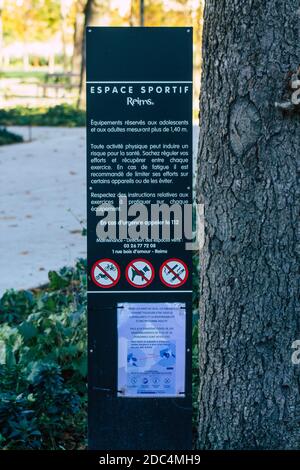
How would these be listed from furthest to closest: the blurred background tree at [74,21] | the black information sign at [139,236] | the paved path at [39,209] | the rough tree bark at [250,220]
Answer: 1. the blurred background tree at [74,21]
2. the paved path at [39,209]
3. the black information sign at [139,236]
4. the rough tree bark at [250,220]

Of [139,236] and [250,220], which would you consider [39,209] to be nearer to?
[139,236]

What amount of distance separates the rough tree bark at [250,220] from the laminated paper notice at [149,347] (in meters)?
0.13

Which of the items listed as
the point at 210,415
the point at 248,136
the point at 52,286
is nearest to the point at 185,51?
the point at 248,136

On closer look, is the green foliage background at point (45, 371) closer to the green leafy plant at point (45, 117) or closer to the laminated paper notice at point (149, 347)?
the laminated paper notice at point (149, 347)

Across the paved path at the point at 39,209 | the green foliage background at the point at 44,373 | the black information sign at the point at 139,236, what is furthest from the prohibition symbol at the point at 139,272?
the paved path at the point at 39,209

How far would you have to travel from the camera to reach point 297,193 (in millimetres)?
3943

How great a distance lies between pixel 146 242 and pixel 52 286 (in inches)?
129

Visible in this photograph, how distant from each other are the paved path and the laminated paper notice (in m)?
3.44

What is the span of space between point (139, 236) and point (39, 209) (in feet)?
25.6

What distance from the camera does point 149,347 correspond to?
417 cm

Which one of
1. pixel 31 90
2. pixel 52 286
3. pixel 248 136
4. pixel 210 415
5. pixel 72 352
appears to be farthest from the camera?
pixel 31 90

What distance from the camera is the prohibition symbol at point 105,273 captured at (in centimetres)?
412

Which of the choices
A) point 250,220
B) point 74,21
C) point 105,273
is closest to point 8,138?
point 105,273
